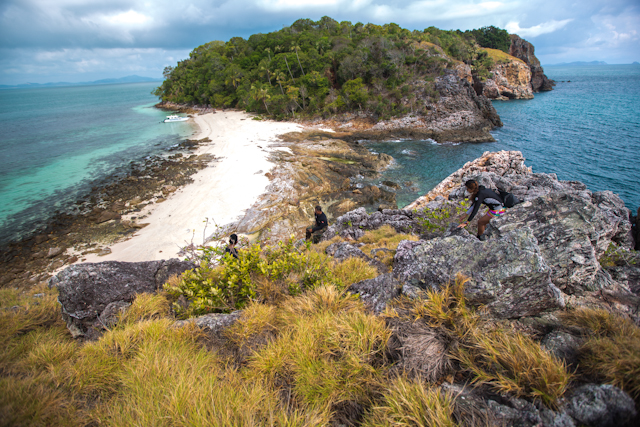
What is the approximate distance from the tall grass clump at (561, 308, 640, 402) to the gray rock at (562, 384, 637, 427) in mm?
110

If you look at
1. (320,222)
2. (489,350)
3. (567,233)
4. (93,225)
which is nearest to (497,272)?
(489,350)

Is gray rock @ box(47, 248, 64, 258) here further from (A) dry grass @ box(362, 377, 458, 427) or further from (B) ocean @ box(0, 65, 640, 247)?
(A) dry grass @ box(362, 377, 458, 427)

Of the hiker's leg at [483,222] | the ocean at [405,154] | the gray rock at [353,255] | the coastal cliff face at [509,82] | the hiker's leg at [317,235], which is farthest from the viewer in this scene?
the coastal cliff face at [509,82]

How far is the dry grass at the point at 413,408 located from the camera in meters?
2.34

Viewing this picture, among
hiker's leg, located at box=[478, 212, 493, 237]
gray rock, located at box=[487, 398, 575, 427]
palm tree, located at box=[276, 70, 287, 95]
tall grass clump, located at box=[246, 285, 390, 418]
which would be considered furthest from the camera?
palm tree, located at box=[276, 70, 287, 95]

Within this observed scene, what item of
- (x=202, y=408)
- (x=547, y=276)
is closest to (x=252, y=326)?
(x=202, y=408)

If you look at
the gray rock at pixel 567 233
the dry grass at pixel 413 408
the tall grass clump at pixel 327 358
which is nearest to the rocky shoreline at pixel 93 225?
the tall grass clump at pixel 327 358

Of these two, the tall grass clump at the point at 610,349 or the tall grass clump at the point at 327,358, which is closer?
the tall grass clump at the point at 610,349

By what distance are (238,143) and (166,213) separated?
17.4 meters

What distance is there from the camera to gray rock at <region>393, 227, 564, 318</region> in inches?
136

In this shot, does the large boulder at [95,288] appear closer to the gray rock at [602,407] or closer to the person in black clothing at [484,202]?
the gray rock at [602,407]

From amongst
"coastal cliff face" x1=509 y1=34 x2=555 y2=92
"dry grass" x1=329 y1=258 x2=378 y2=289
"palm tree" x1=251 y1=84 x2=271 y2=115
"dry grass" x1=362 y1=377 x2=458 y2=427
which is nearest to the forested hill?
"palm tree" x1=251 y1=84 x2=271 y2=115

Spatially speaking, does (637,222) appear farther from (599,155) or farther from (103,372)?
(599,155)

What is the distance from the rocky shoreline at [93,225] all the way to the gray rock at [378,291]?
610 inches
